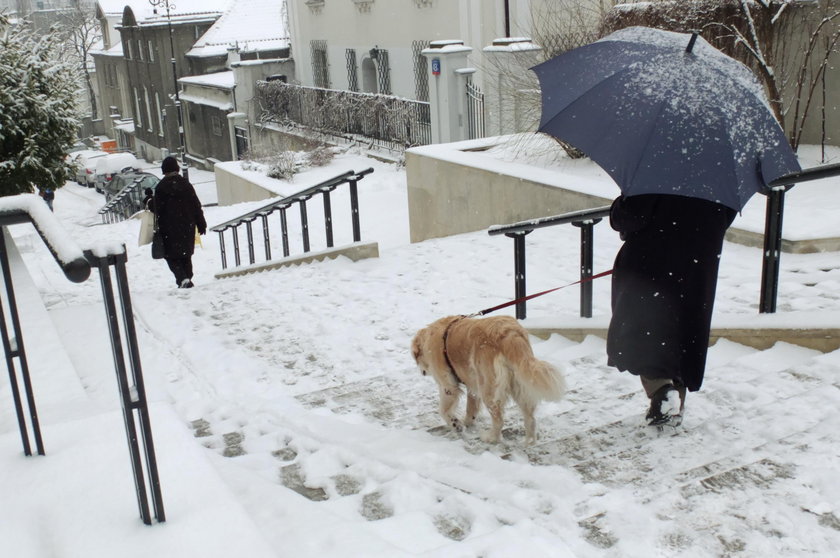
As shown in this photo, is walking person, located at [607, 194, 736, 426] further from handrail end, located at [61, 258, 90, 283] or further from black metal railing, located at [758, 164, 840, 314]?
handrail end, located at [61, 258, 90, 283]

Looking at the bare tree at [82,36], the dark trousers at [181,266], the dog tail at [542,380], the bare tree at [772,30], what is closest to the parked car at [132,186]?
the dark trousers at [181,266]

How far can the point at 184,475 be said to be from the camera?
270 centimetres

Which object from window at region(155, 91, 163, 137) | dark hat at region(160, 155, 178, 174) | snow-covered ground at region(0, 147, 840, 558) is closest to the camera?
snow-covered ground at region(0, 147, 840, 558)

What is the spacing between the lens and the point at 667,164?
3.30m

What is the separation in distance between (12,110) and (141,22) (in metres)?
33.6

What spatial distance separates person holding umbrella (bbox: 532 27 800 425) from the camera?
3.31 metres

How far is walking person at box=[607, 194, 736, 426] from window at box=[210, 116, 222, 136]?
2990 centimetres

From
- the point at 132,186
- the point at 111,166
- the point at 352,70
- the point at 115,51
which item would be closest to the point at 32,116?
the point at 132,186

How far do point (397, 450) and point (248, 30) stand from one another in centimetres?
3333

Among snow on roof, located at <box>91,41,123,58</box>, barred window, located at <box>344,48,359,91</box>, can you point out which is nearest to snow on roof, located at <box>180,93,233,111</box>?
barred window, located at <box>344,48,359,91</box>

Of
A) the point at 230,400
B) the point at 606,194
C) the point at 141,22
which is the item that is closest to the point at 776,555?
the point at 230,400

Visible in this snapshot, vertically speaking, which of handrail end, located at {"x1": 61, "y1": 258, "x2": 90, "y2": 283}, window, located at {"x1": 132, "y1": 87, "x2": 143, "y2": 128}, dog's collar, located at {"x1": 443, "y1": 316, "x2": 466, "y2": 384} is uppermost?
handrail end, located at {"x1": 61, "y1": 258, "x2": 90, "y2": 283}

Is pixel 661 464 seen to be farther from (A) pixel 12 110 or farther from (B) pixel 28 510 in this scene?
(A) pixel 12 110

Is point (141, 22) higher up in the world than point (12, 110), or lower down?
higher up
